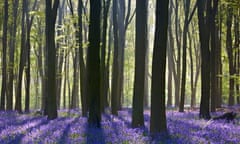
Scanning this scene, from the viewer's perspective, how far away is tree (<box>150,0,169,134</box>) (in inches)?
427

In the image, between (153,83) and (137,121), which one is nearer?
(153,83)

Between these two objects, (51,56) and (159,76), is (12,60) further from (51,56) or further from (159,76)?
(159,76)

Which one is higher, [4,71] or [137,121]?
[4,71]

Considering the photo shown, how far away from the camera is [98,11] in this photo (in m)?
13.2

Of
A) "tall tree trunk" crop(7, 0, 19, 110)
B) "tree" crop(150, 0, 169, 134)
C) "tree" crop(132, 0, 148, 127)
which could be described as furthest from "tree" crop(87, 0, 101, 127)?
"tall tree trunk" crop(7, 0, 19, 110)

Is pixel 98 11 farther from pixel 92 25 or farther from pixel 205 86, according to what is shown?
pixel 205 86

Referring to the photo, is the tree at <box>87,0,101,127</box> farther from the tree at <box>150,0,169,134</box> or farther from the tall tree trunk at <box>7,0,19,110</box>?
the tall tree trunk at <box>7,0,19,110</box>

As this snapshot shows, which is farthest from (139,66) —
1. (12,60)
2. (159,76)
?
(12,60)

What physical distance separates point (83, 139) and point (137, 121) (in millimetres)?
4188

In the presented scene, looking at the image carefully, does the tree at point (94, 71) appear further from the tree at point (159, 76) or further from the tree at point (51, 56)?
the tree at point (51, 56)

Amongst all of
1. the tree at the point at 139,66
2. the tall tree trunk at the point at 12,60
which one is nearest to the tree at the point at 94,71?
the tree at the point at 139,66

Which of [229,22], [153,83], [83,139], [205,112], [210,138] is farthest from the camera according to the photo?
[229,22]

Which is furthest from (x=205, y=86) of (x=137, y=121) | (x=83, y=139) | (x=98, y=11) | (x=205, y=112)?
(x=83, y=139)

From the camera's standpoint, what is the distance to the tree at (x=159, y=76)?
35.6ft
